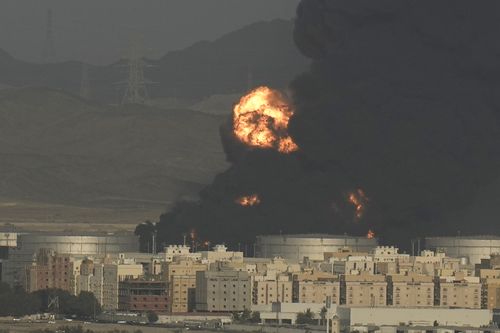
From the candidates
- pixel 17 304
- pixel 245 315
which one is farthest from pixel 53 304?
pixel 245 315

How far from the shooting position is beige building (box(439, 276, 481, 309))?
374 feet

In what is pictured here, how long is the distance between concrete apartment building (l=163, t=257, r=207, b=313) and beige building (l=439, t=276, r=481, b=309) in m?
10.5

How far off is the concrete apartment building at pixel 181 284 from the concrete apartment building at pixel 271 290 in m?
2.85

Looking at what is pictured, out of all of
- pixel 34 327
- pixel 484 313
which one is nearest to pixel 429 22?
pixel 484 313

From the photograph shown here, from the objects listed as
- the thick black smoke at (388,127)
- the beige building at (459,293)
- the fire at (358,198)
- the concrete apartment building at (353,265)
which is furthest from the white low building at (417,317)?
the fire at (358,198)

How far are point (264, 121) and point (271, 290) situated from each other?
80.2ft

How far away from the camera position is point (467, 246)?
13462 centimetres

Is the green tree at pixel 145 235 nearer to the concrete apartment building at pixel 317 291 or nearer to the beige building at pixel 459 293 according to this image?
the concrete apartment building at pixel 317 291

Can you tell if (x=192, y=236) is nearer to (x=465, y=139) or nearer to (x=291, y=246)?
(x=291, y=246)

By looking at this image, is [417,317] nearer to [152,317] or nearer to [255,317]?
[255,317]

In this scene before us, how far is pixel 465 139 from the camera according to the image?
5305 inches

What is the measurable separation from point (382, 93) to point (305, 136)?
4346 mm

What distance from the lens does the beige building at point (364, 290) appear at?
374ft

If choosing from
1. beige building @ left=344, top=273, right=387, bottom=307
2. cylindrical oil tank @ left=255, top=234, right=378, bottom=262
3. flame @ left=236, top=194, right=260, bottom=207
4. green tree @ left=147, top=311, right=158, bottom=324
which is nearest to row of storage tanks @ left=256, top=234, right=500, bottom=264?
cylindrical oil tank @ left=255, top=234, right=378, bottom=262
